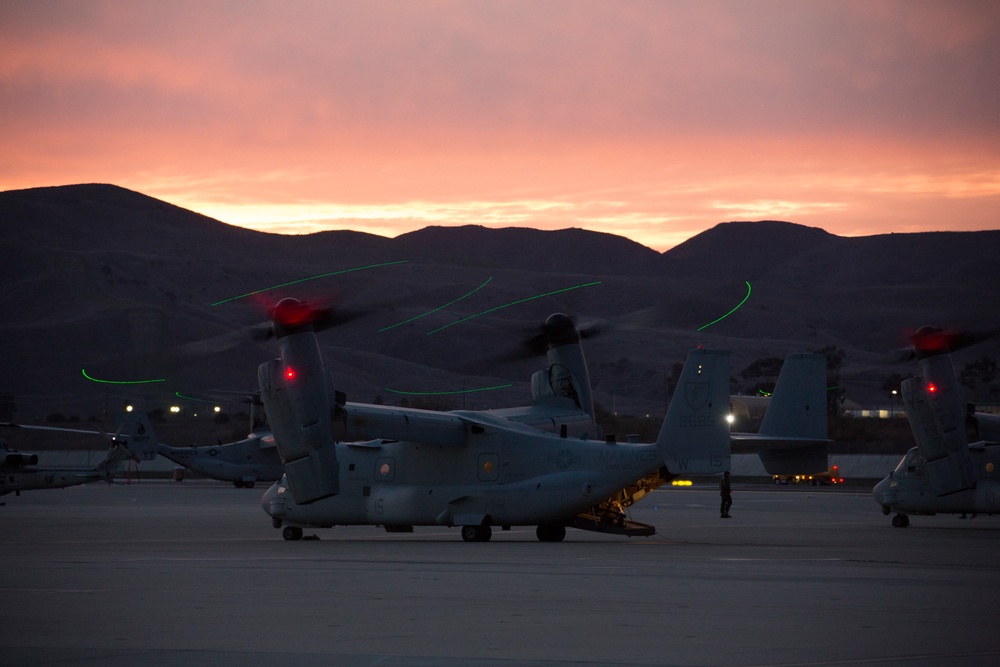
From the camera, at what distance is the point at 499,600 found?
60.2 feet

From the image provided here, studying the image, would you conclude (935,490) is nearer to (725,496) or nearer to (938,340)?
(938,340)

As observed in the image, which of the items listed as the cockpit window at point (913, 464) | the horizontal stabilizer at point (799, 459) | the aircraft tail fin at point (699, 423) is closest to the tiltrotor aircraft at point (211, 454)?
the cockpit window at point (913, 464)

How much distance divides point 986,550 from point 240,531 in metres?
20.4

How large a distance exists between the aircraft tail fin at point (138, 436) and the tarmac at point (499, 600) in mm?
42736

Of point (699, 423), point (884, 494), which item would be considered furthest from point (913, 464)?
point (699, 423)

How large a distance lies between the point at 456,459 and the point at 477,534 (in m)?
2.09

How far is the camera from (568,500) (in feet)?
110

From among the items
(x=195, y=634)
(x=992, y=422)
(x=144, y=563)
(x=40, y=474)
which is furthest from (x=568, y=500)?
(x=40, y=474)

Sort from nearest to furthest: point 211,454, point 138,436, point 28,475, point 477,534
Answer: point 477,534, point 28,475, point 138,436, point 211,454

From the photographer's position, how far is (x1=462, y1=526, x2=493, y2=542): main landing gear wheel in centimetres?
3416

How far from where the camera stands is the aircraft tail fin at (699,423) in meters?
32.6

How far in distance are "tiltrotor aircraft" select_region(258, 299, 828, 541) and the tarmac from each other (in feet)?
2.91

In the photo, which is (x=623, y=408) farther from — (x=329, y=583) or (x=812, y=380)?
(x=329, y=583)

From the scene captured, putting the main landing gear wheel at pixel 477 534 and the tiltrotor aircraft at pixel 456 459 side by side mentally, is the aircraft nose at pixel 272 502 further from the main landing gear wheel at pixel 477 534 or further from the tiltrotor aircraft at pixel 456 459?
the main landing gear wheel at pixel 477 534
